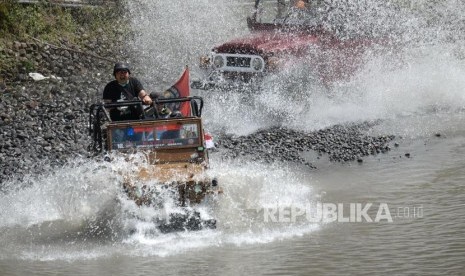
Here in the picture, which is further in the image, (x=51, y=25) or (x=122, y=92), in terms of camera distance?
(x=51, y=25)

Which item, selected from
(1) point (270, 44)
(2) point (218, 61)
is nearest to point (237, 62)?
(2) point (218, 61)

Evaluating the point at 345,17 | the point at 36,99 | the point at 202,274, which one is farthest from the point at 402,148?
the point at 36,99

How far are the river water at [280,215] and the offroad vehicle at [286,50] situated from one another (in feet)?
1.39

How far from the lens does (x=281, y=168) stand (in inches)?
480

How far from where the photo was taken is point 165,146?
32.9 feet

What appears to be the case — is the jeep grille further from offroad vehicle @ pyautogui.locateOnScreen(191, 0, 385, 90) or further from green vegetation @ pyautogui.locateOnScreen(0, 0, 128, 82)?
green vegetation @ pyautogui.locateOnScreen(0, 0, 128, 82)

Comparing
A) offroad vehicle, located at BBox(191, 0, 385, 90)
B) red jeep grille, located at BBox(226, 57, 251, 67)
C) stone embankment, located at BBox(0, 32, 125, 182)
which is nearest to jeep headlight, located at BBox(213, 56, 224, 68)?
offroad vehicle, located at BBox(191, 0, 385, 90)

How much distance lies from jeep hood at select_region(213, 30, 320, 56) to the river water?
0.56m

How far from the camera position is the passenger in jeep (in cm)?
1052

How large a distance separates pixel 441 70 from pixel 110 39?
337 inches

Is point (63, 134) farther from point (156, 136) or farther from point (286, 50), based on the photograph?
point (286, 50)

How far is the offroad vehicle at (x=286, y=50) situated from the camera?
14766 millimetres

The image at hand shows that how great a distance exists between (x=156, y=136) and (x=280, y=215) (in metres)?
1.95

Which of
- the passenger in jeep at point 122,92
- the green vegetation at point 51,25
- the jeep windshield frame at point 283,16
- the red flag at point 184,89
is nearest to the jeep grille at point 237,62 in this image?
the jeep windshield frame at point 283,16
